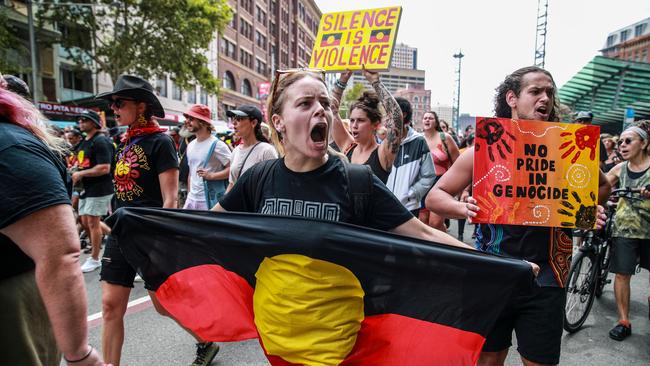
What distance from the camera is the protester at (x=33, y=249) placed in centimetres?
130

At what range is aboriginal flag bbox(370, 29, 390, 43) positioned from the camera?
4.50 meters

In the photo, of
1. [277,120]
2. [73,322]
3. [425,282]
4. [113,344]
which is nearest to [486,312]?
[425,282]

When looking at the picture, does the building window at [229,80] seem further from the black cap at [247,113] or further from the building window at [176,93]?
the black cap at [247,113]

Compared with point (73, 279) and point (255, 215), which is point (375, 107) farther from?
point (73, 279)

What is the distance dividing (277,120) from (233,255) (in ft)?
2.30

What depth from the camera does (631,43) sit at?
79.7m

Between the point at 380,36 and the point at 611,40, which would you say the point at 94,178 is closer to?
the point at 380,36

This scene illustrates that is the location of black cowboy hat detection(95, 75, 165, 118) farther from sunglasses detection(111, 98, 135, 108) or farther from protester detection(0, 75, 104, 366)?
protester detection(0, 75, 104, 366)

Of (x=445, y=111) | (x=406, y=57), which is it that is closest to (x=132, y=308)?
(x=445, y=111)

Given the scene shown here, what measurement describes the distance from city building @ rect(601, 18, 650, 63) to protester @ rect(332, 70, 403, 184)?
8893cm

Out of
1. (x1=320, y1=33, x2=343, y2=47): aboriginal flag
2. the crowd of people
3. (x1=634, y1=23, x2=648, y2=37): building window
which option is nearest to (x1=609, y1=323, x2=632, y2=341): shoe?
the crowd of people

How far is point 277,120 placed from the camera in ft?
7.08

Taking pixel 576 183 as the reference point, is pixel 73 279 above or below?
below

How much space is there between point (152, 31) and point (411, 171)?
23.8m
